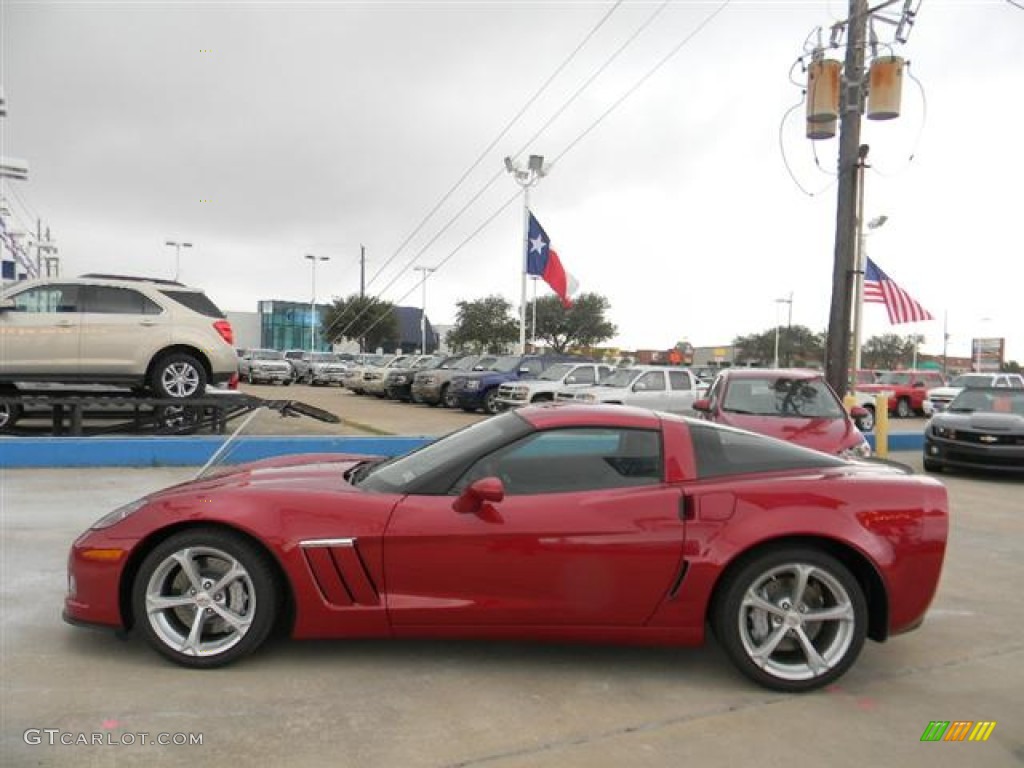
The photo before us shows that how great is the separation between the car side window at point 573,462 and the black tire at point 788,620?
0.63 m

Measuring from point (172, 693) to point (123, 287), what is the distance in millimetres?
8765

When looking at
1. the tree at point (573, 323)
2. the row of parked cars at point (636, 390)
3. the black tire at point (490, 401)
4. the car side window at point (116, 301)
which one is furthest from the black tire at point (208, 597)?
the tree at point (573, 323)

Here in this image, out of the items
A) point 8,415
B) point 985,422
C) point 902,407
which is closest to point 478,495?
point 985,422

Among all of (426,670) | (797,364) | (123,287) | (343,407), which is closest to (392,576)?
(426,670)

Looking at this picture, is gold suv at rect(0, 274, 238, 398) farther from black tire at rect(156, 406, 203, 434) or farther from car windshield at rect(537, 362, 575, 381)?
car windshield at rect(537, 362, 575, 381)

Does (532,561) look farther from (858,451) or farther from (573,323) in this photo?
(573,323)

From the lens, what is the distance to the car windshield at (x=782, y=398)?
913cm

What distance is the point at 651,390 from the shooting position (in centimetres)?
1524

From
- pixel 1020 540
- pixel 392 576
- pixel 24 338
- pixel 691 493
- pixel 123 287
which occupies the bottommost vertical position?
pixel 1020 540

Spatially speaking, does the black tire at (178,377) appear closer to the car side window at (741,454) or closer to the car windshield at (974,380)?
the car side window at (741,454)

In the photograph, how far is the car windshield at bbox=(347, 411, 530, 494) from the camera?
3.75 m

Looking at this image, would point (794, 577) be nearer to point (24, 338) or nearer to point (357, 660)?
point (357, 660)

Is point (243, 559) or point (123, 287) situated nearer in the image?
point (243, 559)

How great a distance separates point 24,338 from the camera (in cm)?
1037
